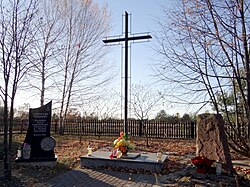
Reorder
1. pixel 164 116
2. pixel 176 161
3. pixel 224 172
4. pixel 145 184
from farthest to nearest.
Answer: pixel 164 116, pixel 176 161, pixel 224 172, pixel 145 184

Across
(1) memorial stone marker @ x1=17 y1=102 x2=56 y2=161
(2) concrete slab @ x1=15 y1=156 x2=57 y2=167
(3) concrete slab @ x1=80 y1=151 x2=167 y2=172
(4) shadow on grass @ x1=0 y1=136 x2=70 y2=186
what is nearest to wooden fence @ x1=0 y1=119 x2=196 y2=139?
(3) concrete slab @ x1=80 y1=151 x2=167 y2=172

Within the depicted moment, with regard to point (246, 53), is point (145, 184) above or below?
below

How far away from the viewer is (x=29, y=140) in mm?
7801

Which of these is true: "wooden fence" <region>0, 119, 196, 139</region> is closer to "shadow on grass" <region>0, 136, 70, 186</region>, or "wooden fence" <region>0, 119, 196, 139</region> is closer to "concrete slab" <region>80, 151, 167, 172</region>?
"concrete slab" <region>80, 151, 167, 172</region>

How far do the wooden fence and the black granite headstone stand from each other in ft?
27.5

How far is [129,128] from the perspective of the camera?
18.1 meters

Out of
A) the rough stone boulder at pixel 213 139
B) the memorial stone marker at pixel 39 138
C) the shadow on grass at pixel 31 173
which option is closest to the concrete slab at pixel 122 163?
the shadow on grass at pixel 31 173

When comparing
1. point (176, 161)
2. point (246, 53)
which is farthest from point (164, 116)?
point (246, 53)

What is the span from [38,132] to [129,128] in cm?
1069

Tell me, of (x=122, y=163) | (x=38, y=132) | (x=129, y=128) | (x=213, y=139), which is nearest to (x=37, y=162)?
(x=38, y=132)

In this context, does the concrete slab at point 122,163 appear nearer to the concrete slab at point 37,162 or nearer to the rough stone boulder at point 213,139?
the concrete slab at point 37,162

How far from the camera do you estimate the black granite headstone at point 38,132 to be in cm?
781

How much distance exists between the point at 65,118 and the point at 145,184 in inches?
564

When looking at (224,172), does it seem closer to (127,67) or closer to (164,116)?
(127,67)
